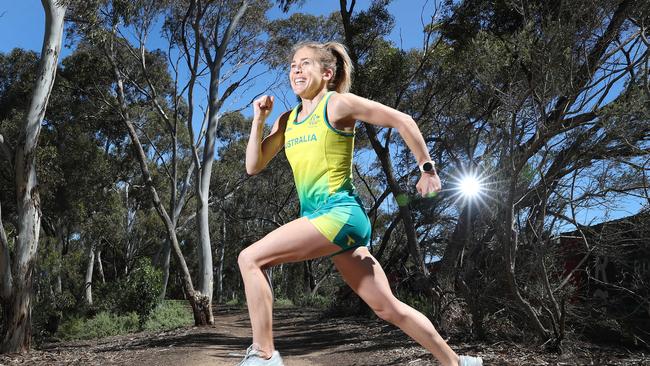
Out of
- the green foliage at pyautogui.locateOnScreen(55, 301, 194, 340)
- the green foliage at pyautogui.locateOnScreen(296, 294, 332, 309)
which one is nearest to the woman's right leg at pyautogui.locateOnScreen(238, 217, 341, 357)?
the green foliage at pyautogui.locateOnScreen(55, 301, 194, 340)

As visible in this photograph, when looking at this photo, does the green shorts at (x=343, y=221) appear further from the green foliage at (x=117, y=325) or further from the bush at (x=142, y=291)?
the bush at (x=142, y=291)

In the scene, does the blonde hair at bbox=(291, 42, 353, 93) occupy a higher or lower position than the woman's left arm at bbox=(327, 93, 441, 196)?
higher

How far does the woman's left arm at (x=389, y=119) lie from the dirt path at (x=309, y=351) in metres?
4.47

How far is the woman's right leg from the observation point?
2.14m

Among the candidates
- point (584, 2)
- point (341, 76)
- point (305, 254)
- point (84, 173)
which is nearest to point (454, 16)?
point (584, 2)

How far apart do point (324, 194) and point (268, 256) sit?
0.36m

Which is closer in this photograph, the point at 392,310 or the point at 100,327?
the point at 392,310

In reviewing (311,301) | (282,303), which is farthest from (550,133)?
(282,303)

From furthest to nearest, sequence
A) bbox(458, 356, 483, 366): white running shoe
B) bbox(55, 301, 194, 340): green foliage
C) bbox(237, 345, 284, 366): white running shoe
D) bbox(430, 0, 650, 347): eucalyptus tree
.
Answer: bbox(55, 301, 194, 340): green foliage
bbox(430, 0, 650, 347): eucalyptus tree
bbox(458, 356, 483, 366): white running shoe
bbox(237, 345, 284, 366): white running shoe

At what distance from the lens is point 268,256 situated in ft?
7.07

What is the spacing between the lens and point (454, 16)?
11133 mm

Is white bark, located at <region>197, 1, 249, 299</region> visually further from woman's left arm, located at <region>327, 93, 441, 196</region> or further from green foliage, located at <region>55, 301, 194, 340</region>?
woman's left arm, located at <region>327, 93, 441, 196</region>

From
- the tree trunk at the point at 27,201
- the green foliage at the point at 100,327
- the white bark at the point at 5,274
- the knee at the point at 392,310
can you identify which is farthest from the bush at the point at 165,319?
the knee at the point at 392,310

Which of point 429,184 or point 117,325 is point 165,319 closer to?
point 117,325
